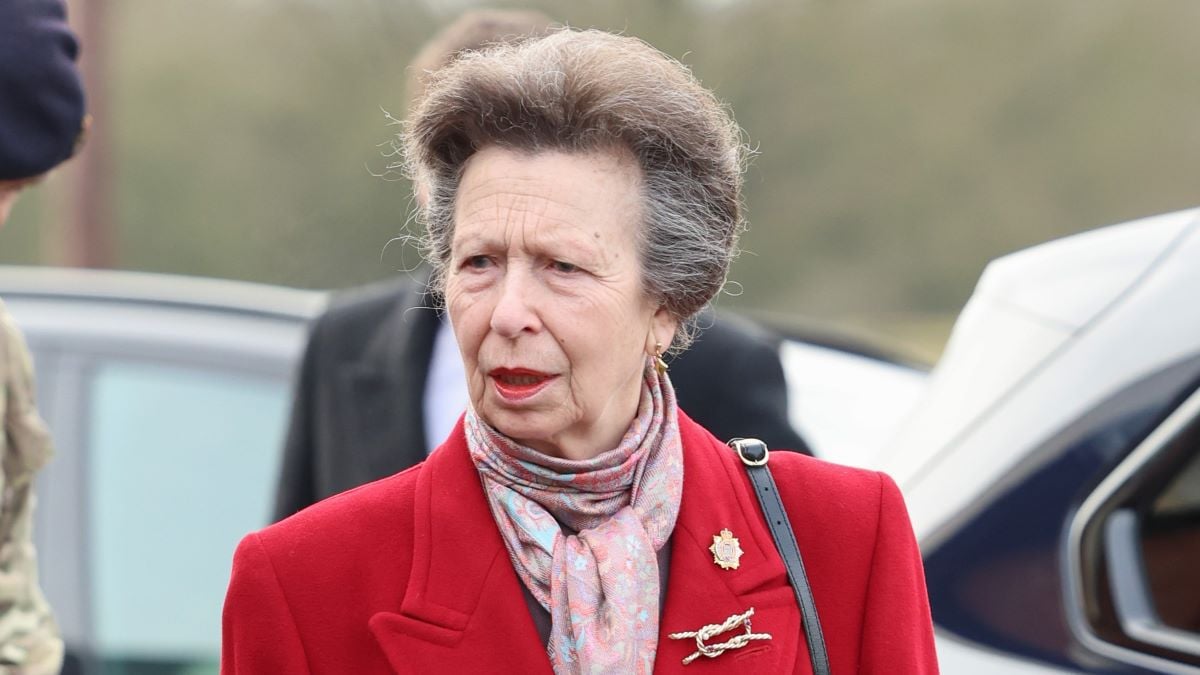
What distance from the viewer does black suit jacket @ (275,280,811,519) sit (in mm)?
2924

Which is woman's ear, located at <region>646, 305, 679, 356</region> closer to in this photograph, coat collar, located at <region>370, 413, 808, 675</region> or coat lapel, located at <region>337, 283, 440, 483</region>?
coat collar, located at <region>370, 413, 808, 675</region>

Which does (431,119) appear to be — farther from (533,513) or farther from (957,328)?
(957,328)

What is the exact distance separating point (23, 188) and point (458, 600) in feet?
3.00

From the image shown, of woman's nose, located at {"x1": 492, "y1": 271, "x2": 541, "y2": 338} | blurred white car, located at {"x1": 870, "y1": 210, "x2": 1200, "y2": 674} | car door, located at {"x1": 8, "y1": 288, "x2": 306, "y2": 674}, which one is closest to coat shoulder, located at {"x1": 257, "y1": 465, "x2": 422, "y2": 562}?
woman's nose, located at {"x1": 492, "y1": 271, "x2": 541, "y2": 338}

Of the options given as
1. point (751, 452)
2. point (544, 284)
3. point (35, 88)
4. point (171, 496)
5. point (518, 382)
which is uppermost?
point (35, 88)

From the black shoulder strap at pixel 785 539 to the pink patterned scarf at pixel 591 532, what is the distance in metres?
0.13

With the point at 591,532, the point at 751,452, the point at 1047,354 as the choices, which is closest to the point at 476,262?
the point at 591,532

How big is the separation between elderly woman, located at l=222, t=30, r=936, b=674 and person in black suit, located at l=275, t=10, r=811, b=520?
0.77m

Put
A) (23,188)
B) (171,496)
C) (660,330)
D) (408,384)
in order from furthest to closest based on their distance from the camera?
(171,496) → (408,384) → (23,188) → (660,330)

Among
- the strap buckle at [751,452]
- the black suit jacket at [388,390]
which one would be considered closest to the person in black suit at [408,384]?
the black suit jacket at [388,390]

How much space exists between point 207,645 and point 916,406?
194 centimetres

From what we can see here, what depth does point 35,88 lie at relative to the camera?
2123mm

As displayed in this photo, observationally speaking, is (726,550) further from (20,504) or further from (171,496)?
(171,496)

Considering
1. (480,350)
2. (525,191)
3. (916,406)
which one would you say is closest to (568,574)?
(480,350)
